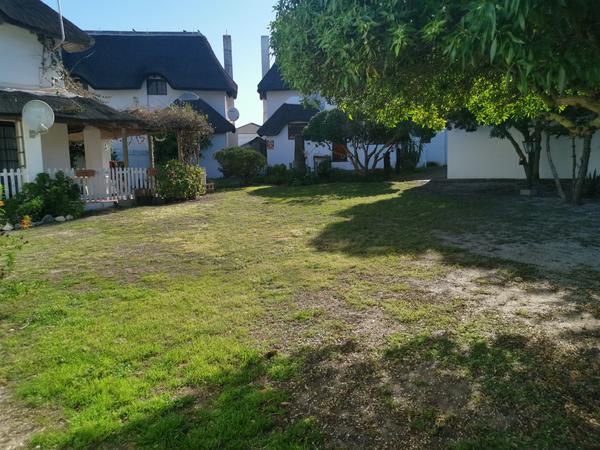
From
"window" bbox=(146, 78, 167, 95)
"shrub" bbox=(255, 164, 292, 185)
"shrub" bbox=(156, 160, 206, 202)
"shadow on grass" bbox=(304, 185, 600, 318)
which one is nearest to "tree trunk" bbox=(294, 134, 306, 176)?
"shrub" bbox=(255, 164, 292, 185)

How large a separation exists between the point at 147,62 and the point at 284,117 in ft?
30.9

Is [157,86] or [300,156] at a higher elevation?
[157,86]

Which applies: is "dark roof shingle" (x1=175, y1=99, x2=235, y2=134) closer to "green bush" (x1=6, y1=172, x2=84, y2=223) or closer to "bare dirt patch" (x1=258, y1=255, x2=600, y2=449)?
"green bush" (x1=6, y1=172, x2=84, y2=223)

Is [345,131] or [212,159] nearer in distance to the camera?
[345,131]

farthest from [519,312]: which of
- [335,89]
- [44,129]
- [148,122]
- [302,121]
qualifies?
[302,121]

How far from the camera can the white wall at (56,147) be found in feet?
49.4

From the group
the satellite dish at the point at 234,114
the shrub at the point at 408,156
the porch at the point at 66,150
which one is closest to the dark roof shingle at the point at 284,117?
the satellite dish at the point at 234,114

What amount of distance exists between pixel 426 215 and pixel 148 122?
9787 mm

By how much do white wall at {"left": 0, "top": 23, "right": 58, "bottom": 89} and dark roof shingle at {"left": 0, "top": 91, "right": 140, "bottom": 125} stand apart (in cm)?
63

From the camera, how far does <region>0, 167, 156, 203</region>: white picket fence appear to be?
13.3 meters

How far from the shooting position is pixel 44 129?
478 inches

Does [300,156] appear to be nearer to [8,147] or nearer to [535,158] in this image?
[535,158]

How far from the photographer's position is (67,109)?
13055 millimetres

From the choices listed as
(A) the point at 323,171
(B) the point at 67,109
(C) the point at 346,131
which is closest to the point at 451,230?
(B) the point at 67,109
